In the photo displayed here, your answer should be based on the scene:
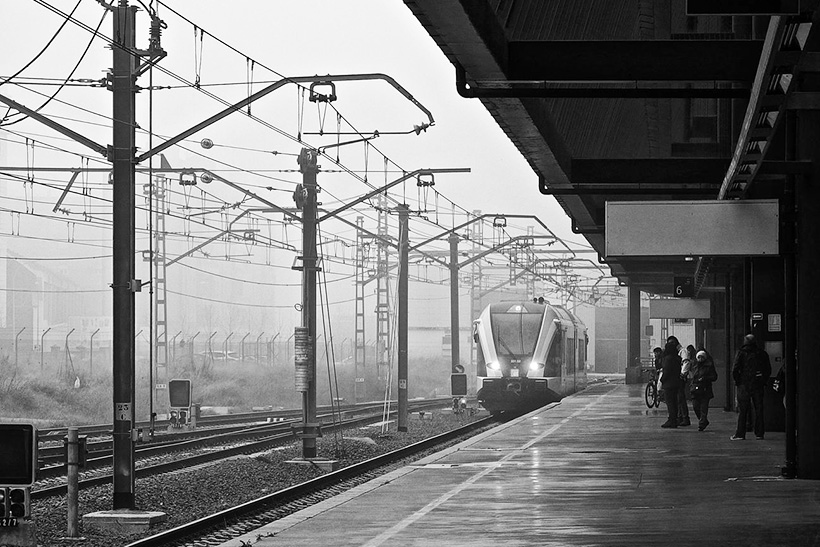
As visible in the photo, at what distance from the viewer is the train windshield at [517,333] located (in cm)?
4053

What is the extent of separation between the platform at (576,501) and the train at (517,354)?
57.0 feet

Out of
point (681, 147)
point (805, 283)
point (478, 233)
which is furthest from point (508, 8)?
point (478, 233)

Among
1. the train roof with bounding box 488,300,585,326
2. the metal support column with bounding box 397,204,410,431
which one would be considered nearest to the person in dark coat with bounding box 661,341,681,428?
the metal support column with bounding box 397,204,410,431

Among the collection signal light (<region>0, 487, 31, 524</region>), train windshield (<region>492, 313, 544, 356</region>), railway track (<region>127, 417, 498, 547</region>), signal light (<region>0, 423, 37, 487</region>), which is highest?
train windshield (<region>492, 313, 544, 356</region>)

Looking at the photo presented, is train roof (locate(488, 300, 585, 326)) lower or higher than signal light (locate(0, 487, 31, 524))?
higher

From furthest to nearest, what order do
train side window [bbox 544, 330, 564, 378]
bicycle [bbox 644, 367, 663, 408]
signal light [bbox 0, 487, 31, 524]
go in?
1. train side window [bbox 544, 330, 564, 378]
2. bicycle [bbox 644, 367, 663, 408]
3. signal light [bbox 0, 487, 31, 524]

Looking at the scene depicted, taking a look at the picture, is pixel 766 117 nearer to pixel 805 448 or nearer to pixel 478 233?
pixel 805 448

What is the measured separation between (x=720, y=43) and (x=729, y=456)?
27.9 feet

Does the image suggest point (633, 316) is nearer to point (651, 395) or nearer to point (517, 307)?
point (517, 307)

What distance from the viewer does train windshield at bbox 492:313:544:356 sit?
1596 inches

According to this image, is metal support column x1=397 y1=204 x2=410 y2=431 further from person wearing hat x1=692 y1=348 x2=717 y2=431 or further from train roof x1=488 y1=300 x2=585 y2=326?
person wearing hat x1=692 y1=348 x2=717 y2=431

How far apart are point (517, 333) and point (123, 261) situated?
25.9 m

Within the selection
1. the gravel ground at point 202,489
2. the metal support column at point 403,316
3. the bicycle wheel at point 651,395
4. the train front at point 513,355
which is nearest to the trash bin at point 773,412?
the gravel ground at point 202,489

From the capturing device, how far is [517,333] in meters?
40.6
